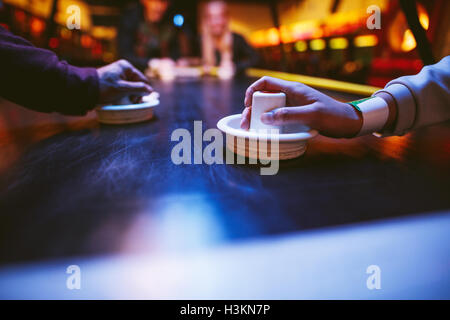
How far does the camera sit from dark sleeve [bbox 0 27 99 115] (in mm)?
575

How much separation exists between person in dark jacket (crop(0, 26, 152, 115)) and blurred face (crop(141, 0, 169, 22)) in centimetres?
275

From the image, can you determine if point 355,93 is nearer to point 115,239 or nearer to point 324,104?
point 324,104

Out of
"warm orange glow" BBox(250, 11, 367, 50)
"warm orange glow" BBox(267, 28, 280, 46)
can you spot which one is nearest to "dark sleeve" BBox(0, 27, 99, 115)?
"warm orange glow" BBox(250, 11, 367, 50)

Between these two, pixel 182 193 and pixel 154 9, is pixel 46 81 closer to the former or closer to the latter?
pixel 182 193

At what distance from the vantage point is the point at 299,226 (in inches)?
11.2

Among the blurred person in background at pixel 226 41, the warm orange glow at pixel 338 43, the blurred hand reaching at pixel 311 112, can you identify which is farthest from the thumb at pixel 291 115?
the warm orange glow at pixel 338 43

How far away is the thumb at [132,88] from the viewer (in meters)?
0.74

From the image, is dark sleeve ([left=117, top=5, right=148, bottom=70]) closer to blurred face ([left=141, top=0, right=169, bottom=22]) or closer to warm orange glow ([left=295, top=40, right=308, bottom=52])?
blurred face ([left=141, top=0, right=169, bottom=22])

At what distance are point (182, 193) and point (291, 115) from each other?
9.7 inches

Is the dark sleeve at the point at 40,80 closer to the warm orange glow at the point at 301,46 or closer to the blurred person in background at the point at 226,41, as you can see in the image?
the blurred person in background at the point at 226,41

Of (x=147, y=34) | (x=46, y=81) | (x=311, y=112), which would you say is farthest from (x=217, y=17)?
(x=311, y=112)
